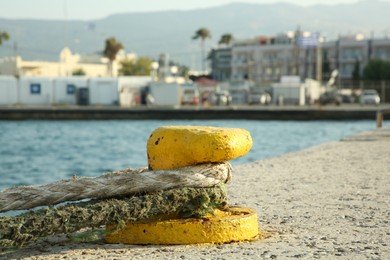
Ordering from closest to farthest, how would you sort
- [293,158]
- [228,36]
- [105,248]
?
[105,248] → [293,158] → [228,36]

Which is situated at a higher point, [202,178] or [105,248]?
[202,178]

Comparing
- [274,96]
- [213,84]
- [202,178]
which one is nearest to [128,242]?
[202,178]

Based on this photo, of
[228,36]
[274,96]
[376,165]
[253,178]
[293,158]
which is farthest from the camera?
[228,36]

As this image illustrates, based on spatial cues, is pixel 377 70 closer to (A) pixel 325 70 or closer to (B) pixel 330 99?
(A) pixel 325 70

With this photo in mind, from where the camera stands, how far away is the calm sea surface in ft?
101

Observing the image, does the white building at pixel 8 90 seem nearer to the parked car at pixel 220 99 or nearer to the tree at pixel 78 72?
the parked car at pixel 220 99

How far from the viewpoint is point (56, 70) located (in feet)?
442

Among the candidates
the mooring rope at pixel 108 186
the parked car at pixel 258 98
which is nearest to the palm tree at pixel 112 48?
the parked car at pixel 258 98

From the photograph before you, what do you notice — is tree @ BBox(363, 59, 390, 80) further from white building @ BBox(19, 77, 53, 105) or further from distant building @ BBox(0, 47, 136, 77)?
white building @ BBox(19, 77, 53, 105)

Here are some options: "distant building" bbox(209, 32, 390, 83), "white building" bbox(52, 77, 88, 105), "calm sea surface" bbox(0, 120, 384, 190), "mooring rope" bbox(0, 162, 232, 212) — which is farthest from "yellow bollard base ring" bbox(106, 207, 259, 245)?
"distant building" bbox(209, 32, 390, 83)

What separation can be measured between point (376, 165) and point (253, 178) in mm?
2907

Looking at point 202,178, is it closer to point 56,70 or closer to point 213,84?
point 213,84

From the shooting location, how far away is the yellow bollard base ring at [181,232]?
6.82m

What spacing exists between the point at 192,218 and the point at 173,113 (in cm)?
6628
